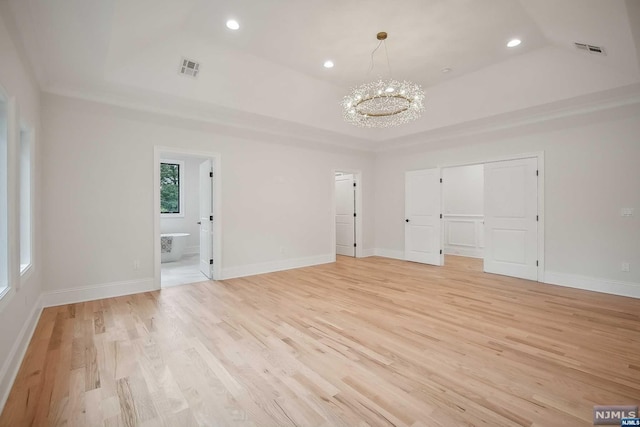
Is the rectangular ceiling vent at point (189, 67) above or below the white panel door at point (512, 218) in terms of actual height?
above

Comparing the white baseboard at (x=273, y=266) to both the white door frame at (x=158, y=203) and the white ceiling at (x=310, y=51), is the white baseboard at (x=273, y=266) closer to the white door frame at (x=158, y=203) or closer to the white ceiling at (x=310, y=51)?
the white door frame at (x=158, y=203)

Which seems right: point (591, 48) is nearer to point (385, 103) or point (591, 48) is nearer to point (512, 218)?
point (385, 103)

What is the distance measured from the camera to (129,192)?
4.14 metres

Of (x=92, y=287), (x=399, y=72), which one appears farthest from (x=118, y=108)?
(x=399, y=72)

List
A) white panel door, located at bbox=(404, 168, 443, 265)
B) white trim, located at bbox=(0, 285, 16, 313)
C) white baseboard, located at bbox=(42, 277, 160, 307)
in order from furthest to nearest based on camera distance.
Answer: white panel door, located at bbox=(404, 168, 443, 265) → white baseboard, located at bbox=(42, 277, 160, 307) → white trim, located at bbox=(0, 285, 16, 313)

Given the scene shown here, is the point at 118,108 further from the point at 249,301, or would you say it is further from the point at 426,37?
the point at 426,37

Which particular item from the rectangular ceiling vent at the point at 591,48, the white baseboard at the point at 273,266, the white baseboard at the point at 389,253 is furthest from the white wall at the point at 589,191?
the white baseboard at the point at 273,266

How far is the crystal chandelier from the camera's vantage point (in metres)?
3.62

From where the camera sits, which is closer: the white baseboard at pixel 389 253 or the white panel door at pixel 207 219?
the white panel door at pixel 207 219

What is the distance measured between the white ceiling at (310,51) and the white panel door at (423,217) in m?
1.61

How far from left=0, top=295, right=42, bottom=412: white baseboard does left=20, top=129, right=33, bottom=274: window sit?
633 mm

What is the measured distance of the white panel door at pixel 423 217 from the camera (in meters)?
6.28

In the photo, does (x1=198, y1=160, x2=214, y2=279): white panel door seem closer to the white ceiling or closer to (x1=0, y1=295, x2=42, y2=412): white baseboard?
the white ceiling

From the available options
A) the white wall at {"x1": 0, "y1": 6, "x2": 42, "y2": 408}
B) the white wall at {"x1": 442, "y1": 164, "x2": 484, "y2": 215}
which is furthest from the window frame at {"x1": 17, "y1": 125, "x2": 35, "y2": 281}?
the white wall at {"x1": 442, "y1": 164, "x2": 484, "y2": 215}
